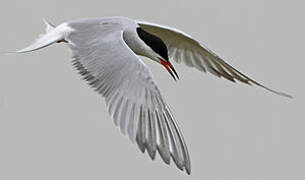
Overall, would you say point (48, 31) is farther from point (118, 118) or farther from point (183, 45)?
point (118, 118)

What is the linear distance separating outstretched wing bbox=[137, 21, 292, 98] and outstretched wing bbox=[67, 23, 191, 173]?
96cm

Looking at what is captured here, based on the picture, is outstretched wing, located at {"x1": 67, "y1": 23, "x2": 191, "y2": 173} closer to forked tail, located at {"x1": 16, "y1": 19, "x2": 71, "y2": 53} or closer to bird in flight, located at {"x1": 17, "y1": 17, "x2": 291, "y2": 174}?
bird in flight, located at {"x1": 17, "y1": 17, "x2": 291, "y2": 174}

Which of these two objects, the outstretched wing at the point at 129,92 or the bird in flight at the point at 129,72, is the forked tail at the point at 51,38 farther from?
the outstretched wing at the point at 129,92

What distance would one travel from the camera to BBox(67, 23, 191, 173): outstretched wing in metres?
5.09

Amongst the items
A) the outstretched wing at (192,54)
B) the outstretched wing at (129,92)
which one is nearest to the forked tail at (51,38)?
the outstretched wing at (129,92)

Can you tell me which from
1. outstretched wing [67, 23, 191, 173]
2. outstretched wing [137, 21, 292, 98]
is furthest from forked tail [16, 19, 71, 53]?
outstretched wing [137, 21, 292, 98]

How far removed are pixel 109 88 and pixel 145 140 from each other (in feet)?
1.94

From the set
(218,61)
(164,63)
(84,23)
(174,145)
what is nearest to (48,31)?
A: (84,23)

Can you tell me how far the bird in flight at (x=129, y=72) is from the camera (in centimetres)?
512

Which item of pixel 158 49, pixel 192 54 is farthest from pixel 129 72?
pixel 192 54

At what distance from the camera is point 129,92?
212 inches

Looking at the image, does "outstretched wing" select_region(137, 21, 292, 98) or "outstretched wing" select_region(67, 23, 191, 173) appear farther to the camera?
"outstretched wing" select_region(137, 21, 292, 98)

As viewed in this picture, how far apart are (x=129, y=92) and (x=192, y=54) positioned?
5.58 ft

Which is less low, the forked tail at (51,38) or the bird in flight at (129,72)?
the forked tail at (51,38)
